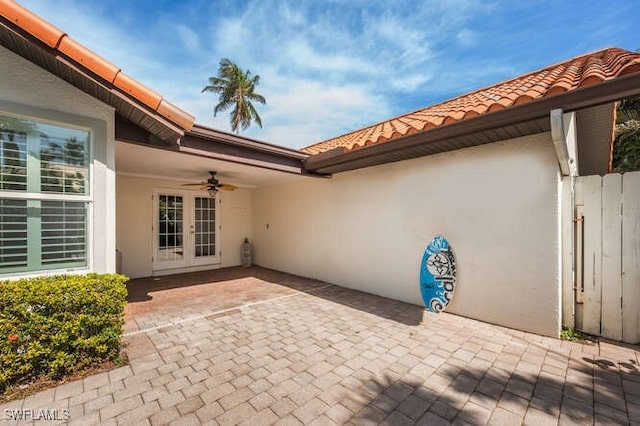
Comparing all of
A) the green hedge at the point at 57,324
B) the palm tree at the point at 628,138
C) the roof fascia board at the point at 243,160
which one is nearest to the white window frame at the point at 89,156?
the green hedge at the point at 57,324

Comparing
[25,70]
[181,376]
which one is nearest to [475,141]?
[181,376]

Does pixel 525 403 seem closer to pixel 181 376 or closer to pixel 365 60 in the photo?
pixel 181 376

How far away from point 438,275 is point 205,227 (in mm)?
8224

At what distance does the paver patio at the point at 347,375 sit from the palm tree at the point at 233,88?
70.4 feet

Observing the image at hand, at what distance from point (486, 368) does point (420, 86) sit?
27.8 feet

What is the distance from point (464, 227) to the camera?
16.7 feet

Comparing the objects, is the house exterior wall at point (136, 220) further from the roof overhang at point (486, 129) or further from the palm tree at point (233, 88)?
the palm tree at point (233, 88)

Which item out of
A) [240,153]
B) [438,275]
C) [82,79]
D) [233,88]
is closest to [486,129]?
[438,275]

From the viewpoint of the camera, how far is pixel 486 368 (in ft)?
10.9

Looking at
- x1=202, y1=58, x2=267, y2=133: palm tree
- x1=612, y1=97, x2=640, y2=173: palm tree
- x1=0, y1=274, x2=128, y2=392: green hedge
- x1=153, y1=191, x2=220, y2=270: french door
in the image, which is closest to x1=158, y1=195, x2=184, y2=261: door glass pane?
x1=153, y1=191, x2=220, y2=270: french door

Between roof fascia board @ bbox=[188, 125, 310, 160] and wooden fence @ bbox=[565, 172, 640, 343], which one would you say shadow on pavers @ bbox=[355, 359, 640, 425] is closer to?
wooden fence @ bbox=[565, 172, 640, 343]

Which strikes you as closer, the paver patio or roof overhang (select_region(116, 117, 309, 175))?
the paver patio

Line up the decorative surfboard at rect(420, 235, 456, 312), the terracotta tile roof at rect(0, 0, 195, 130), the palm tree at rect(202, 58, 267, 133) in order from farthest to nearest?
the palm tree at rect(202, 58, 267, 133)
the decorative surfboard at rect(420, 235, 456, 312)
the terracotta tile roof at rect(0, 0, 195, 130)

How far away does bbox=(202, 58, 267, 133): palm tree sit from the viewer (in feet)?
76.0
